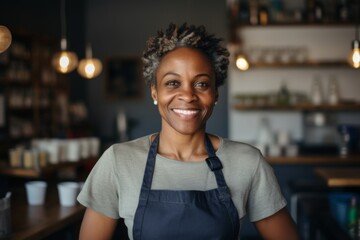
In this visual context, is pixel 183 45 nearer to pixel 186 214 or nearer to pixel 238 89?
pixel 186 214

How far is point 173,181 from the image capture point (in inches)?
67.1

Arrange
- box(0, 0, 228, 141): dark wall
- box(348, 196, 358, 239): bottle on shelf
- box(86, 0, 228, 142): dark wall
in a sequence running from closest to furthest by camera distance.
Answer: box(348, 196, 358, 239): bottle on shelf → box(0, 0, 228, 141): dark wall → box(86, 0, 228, 142): dark wall

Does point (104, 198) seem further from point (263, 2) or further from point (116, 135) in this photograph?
point (116, 135)

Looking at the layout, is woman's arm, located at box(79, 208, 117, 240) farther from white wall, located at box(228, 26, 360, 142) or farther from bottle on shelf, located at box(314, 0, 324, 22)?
bottle on shelf, located at box(314, 0, 324, 22)

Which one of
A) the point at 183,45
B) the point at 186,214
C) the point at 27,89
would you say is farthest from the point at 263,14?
the point at 186,214

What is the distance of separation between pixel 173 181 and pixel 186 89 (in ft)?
1.04

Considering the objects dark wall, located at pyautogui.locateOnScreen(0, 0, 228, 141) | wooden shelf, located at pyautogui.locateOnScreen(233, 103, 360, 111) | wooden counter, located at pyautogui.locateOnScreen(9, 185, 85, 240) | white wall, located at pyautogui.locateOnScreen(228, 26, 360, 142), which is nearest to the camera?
wooden counter, located at pyautogui.locateOnScreen(9, 185, 85, 240)

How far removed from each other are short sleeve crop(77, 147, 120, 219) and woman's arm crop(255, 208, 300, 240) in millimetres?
509

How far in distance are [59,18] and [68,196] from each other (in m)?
4.89

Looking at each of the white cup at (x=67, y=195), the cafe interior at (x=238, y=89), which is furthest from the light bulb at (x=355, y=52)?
the white cup at (x=67, y=195)

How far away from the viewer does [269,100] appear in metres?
6.13

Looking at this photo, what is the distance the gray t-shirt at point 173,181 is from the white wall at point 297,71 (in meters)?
4.64

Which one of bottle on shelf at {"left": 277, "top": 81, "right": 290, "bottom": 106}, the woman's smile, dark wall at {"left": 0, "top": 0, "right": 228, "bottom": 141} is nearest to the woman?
the woman's smile

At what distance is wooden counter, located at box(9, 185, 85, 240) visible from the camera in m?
2.49
